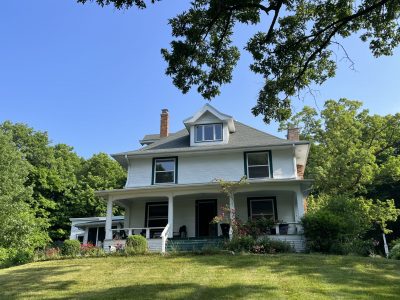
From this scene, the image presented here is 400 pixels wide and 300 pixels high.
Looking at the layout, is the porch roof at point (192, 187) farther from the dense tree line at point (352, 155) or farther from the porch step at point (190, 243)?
the dense tree line at point (352, 155)

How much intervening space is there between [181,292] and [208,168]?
1369cm

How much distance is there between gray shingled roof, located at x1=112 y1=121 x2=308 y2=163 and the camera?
23.2 meters

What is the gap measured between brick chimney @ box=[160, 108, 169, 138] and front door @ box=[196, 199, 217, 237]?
6.00 metres

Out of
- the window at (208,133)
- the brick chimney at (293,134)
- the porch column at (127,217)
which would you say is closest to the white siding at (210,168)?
the window at (208,133)

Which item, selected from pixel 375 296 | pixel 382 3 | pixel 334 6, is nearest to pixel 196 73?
pixel 334 6

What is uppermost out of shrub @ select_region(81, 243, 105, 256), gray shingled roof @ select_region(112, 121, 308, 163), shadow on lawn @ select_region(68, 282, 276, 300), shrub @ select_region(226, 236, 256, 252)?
gray shingled roof @ select_region(112, 121, 308, 163)

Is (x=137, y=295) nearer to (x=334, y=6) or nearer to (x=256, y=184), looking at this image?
(x=334, y=6)

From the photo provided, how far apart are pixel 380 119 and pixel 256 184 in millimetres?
17793

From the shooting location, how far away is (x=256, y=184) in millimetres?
21062

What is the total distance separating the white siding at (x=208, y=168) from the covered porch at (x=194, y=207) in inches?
39.0

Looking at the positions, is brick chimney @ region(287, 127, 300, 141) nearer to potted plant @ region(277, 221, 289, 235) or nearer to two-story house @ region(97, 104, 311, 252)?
two-story house @ region(97, 104, 311, 252)

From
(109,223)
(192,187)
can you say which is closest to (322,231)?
(192,187)

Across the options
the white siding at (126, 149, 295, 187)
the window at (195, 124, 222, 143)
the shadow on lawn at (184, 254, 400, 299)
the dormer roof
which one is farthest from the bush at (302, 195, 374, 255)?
the dormer roof

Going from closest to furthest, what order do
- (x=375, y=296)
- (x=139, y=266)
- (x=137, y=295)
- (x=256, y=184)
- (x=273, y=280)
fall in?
(x=375, y=296), (x=137, y=295), (x=273, y=280), (x=139, y=266), (x=256, y=184)
